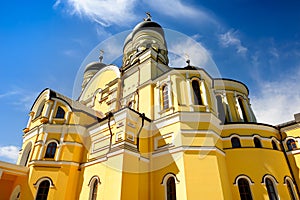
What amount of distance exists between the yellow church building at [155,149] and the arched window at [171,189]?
0.05 metres

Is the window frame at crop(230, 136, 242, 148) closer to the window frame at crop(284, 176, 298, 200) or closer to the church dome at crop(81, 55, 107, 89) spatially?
the window frame at crop(284, 176, 298, 200)

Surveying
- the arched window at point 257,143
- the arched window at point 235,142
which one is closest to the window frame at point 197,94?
the arched window at point 235,142

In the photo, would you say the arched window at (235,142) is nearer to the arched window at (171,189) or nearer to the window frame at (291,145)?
the window frame at (291,145)

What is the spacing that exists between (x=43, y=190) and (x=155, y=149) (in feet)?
25.5

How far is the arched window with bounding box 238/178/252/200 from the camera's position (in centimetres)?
1148

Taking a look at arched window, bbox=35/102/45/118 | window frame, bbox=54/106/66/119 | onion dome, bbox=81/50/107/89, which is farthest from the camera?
onion dome, bbox=81/50/107/89

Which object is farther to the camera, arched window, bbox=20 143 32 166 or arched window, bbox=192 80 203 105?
arched window, bbox=20 143 32 166

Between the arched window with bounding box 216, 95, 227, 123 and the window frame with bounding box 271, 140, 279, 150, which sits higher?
the arched window with bounding box 216, 95, 227, 123

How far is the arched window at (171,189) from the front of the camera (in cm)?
1061

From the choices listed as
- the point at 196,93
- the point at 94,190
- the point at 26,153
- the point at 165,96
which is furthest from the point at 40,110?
the point at 196,93

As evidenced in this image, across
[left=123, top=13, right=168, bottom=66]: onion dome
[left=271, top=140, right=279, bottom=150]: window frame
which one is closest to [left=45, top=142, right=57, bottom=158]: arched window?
[left=123, top=13, right=168, bottom=66]: onion dome

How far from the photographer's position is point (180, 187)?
33.4 ft

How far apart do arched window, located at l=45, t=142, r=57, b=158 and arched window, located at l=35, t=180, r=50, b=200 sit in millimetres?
1763

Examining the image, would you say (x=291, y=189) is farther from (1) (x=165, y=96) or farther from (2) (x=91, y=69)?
(2) (x=91, y=69)
